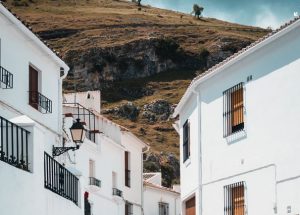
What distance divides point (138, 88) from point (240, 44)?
18418 millimetres

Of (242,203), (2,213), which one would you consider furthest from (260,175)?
(2,213)

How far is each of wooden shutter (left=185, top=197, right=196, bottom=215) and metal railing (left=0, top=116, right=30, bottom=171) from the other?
14.4m

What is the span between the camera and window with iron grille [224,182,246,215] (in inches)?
1059

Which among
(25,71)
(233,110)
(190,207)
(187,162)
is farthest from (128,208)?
(233,110)

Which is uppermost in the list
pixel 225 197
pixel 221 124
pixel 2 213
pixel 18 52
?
pixel 18 52

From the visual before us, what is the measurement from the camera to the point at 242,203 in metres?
26.9

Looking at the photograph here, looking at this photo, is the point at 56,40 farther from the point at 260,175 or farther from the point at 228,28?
the point at 260,175

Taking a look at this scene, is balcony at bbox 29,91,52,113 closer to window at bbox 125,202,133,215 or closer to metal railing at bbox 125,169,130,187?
metal railing at bbox 125,169,130,187

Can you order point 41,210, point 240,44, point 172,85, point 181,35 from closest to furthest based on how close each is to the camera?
1. point 41,210
2. point 172,85
3. point 240,44
4. point 181,35

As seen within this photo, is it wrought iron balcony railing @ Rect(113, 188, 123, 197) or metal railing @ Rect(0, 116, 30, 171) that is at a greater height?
wrought iron balcony railing @ Rect(113, 188, 123, 197)

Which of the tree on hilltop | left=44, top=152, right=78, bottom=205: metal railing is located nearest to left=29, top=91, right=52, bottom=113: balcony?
left=44, top=152, right=78, bottom=205: metal railing

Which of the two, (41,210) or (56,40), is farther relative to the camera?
(56,40)

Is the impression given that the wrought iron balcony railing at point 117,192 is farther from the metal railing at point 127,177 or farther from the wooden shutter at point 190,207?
the wooden shutter at point 190,207

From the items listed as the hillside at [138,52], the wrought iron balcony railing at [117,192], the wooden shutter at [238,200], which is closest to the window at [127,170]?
the wrought iron balcony railing at [117,192]
